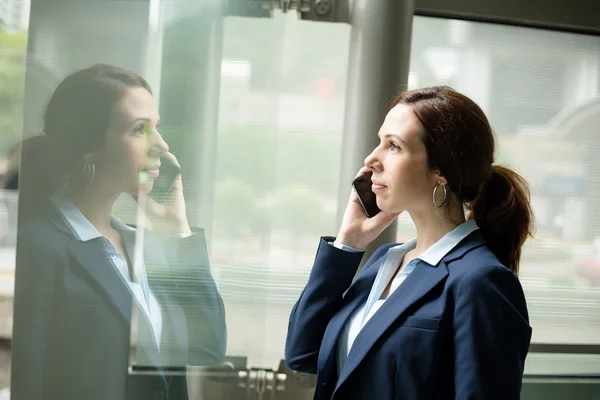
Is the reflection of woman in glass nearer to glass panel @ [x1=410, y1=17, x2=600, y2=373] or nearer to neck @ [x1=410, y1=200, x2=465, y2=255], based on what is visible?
neck @ [x1=410, y1=200, x2=465, y2=255]

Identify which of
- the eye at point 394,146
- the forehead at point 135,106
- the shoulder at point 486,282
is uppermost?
the forehead at point 135,106

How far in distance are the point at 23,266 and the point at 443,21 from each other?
1848mm

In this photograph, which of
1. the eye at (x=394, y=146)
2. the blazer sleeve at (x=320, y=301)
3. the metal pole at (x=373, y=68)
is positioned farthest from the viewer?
the metal pole at (x=373, y=68)

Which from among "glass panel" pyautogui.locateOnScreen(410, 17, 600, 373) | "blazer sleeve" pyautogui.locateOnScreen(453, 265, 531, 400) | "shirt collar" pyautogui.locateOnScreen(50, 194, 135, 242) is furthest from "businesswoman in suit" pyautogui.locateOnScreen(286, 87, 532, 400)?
"glass panel" pyautogui.locateOnScreen(410, 17, 600, 373)

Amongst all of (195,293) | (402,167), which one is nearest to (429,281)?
(402,167)

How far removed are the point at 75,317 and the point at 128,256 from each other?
0.66ft

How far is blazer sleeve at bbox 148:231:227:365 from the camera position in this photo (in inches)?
73.7

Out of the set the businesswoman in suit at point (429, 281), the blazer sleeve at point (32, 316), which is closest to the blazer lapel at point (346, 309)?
the businesswoman in suit at point (429, 281)

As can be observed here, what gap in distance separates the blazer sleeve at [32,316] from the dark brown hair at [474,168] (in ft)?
3.19

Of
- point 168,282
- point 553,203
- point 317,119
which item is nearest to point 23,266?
point 168,282

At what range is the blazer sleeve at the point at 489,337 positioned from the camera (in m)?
1.44

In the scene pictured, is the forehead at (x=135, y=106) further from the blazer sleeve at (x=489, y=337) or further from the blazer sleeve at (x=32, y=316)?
the blazer sleeve at (x=489, y=337)

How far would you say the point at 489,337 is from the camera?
1.45 m

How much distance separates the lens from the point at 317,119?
101 inches
